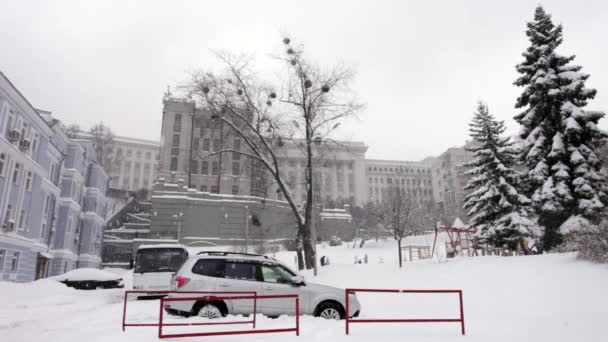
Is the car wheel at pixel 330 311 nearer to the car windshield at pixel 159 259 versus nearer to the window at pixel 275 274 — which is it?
the window at pixel 275 274

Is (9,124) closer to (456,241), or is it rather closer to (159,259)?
(159,259)

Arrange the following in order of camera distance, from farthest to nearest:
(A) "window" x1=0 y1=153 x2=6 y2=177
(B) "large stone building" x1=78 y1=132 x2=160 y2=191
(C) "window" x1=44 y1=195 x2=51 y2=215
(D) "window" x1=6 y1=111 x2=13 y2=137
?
(B) "large stone building" x1=78 y1=132 x2=160 y2=191 → (C) "window" x1=44 y1=195 x2=51 y2=215 → (D) "window" x1=6 y1=111 x2=13 y2=137 → (A) "window" x1=0 y1=153 x2=6 y2=177

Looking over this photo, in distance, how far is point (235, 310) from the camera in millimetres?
10055

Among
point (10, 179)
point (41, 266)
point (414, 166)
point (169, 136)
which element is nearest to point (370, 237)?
point (169, 136)

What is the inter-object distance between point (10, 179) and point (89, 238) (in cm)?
1947

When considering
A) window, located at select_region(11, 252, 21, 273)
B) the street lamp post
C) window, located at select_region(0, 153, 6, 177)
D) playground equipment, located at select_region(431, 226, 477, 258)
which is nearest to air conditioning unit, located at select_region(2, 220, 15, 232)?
window, located at select_region(11, 252, 21, 273)

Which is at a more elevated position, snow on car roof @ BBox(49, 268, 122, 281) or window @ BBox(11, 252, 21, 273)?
window @ BBox(11, 252, 21, 273)

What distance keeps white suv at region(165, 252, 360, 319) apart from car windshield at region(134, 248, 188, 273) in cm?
929

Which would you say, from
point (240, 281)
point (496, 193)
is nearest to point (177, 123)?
point (496, 193)

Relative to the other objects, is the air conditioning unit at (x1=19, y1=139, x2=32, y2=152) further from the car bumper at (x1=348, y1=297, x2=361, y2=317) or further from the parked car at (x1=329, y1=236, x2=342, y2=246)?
the parked car at (x1=329, y1=236, x2=342, y2=246)

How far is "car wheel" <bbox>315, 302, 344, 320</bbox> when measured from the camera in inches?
403

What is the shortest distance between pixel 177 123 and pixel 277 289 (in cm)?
6412

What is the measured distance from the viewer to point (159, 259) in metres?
19.5

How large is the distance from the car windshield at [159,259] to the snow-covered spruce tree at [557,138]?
17107 millimetres
